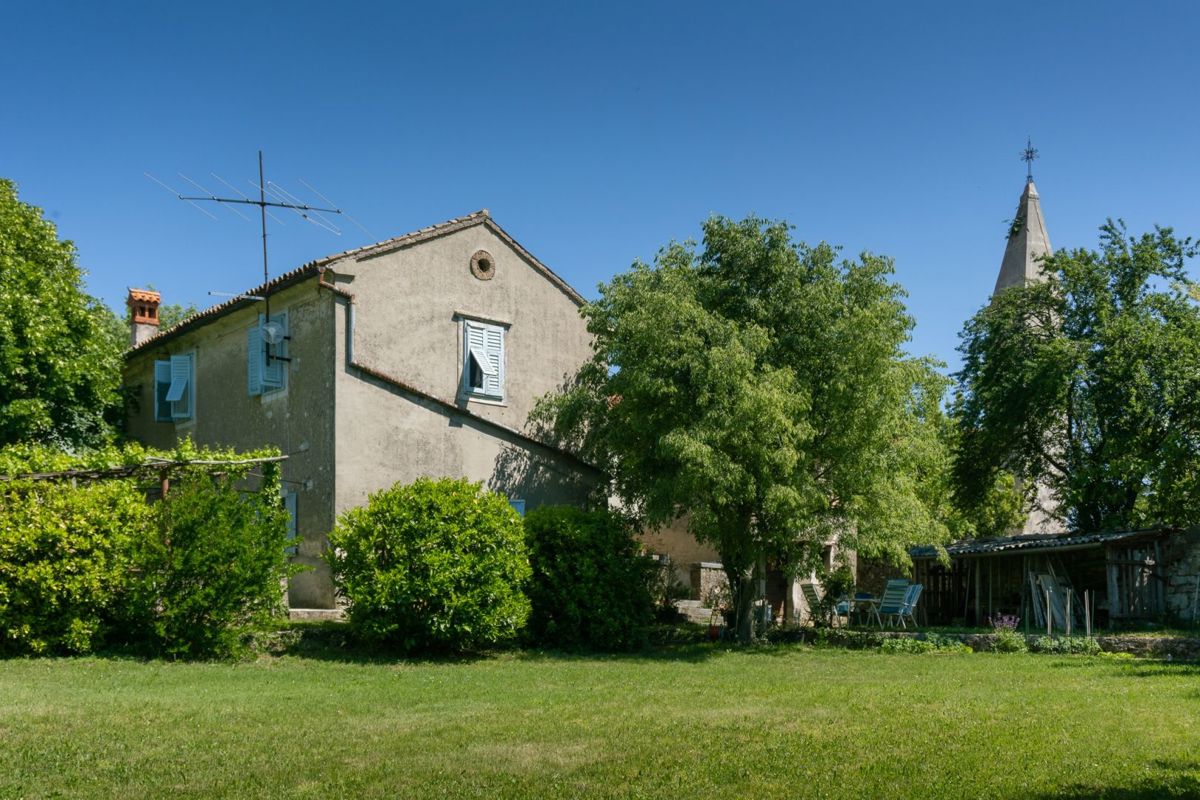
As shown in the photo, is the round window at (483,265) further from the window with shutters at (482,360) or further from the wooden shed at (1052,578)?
the wooden shed at (1052,578)

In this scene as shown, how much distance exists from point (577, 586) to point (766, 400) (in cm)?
459

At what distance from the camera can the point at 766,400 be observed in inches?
675

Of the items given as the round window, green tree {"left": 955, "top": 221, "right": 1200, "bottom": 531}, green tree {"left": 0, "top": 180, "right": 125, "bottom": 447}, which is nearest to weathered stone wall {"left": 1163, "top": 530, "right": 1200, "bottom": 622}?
green tree {"left": 955, "top": 221, "right": 1200, "bottom": 531}

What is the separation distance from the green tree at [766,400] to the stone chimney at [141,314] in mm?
15026

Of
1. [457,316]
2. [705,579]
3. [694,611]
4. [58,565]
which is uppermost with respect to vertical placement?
[457,316]

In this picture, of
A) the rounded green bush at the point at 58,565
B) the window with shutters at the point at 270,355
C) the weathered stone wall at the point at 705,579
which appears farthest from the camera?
the weathered stone wall at the point at 705,579

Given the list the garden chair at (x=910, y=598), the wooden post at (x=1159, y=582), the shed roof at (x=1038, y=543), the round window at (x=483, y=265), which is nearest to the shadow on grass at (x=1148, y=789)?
the garden chair at (x=910, y=598)

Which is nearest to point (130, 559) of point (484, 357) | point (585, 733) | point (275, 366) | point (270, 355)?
point (275, 366)

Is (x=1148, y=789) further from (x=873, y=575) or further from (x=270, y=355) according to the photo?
(x=873, y=575)

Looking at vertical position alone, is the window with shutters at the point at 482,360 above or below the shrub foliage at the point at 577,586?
above

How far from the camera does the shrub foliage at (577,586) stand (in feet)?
58.5

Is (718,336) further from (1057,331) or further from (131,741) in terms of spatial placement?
(1057,331)

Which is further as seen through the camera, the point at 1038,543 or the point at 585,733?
the point at 1038,543

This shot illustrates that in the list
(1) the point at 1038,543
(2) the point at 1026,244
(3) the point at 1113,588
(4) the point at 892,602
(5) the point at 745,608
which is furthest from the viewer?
(2) the point at 1026,244
